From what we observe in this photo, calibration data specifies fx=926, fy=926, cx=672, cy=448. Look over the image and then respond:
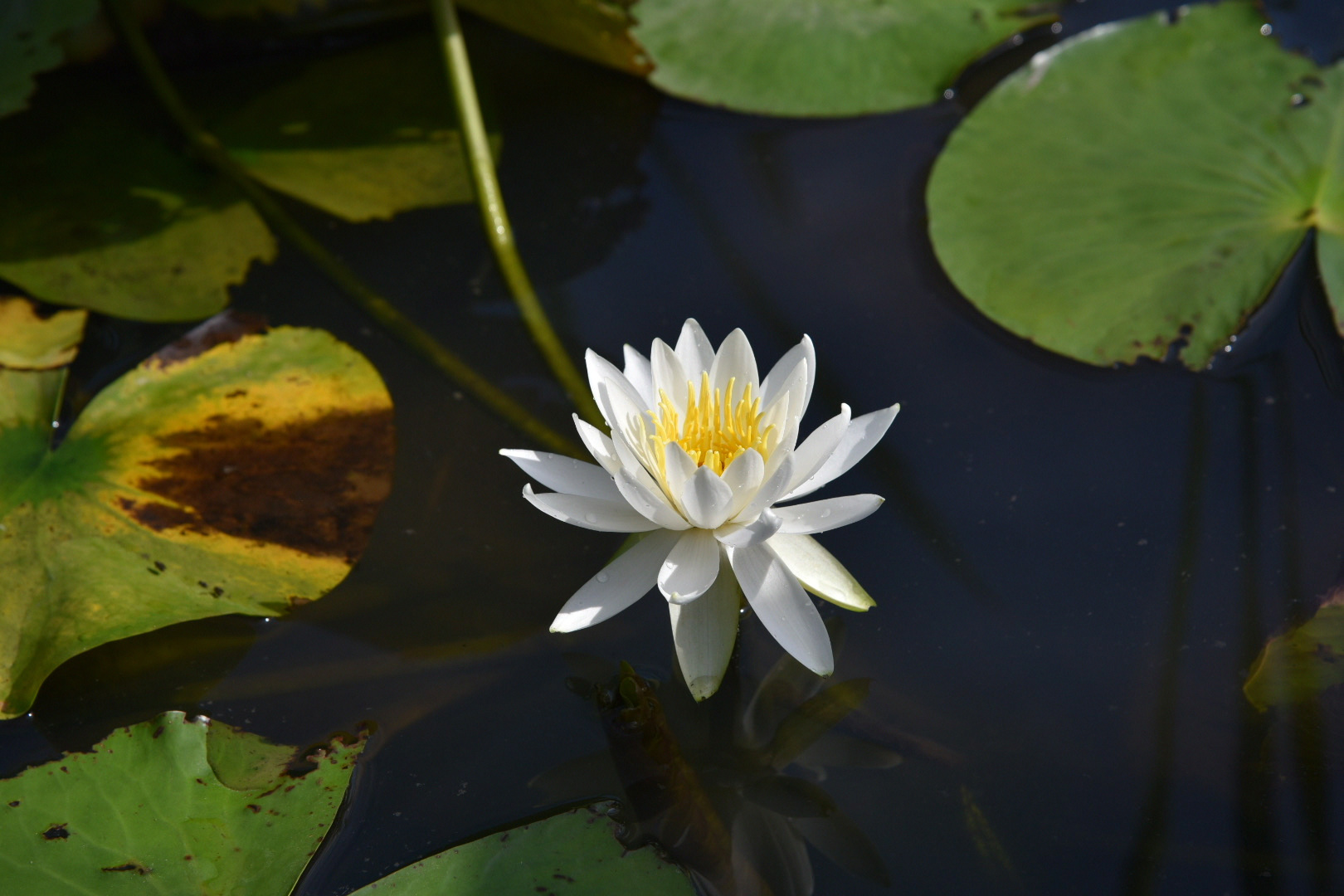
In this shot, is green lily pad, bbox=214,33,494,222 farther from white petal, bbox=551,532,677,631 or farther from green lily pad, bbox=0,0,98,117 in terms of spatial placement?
white petal, bbox=551,532,677,631

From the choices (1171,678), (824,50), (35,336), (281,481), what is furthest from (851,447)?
(35,336)

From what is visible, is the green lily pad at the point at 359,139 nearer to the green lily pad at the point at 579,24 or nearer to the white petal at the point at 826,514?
the green lily pad at the point at 579,24

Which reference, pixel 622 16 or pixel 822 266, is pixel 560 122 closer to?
pixel 622 16

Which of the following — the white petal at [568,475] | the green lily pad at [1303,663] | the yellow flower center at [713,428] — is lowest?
the green lily pad at [1303,663]

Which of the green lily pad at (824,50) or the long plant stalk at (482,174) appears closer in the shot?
the long plant stalk at (482,174)

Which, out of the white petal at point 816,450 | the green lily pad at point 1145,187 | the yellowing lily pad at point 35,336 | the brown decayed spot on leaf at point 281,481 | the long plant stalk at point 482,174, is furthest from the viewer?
the long plant stalk at point 482,174

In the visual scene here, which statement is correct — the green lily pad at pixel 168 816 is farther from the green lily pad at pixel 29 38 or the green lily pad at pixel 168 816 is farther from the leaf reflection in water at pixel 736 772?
the green lily pad at pixel 29 38

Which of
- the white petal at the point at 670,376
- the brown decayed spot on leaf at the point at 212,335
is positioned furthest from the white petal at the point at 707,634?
the brown decayed spot on leaf at the point at 212,335

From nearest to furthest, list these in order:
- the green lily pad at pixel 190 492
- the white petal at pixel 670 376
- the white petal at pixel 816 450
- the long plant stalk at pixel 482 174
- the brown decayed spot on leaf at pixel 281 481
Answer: the white petal at pixel 816 450 < the white petal at pixel 670 376 < the green lily pad at pixel 190 492 < the brown decayed spot on leaf at pixel 281 481 < the long plant stalk at pixel 482 174

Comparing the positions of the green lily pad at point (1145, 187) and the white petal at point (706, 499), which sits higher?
the green lily pad at point (1145, 187)
